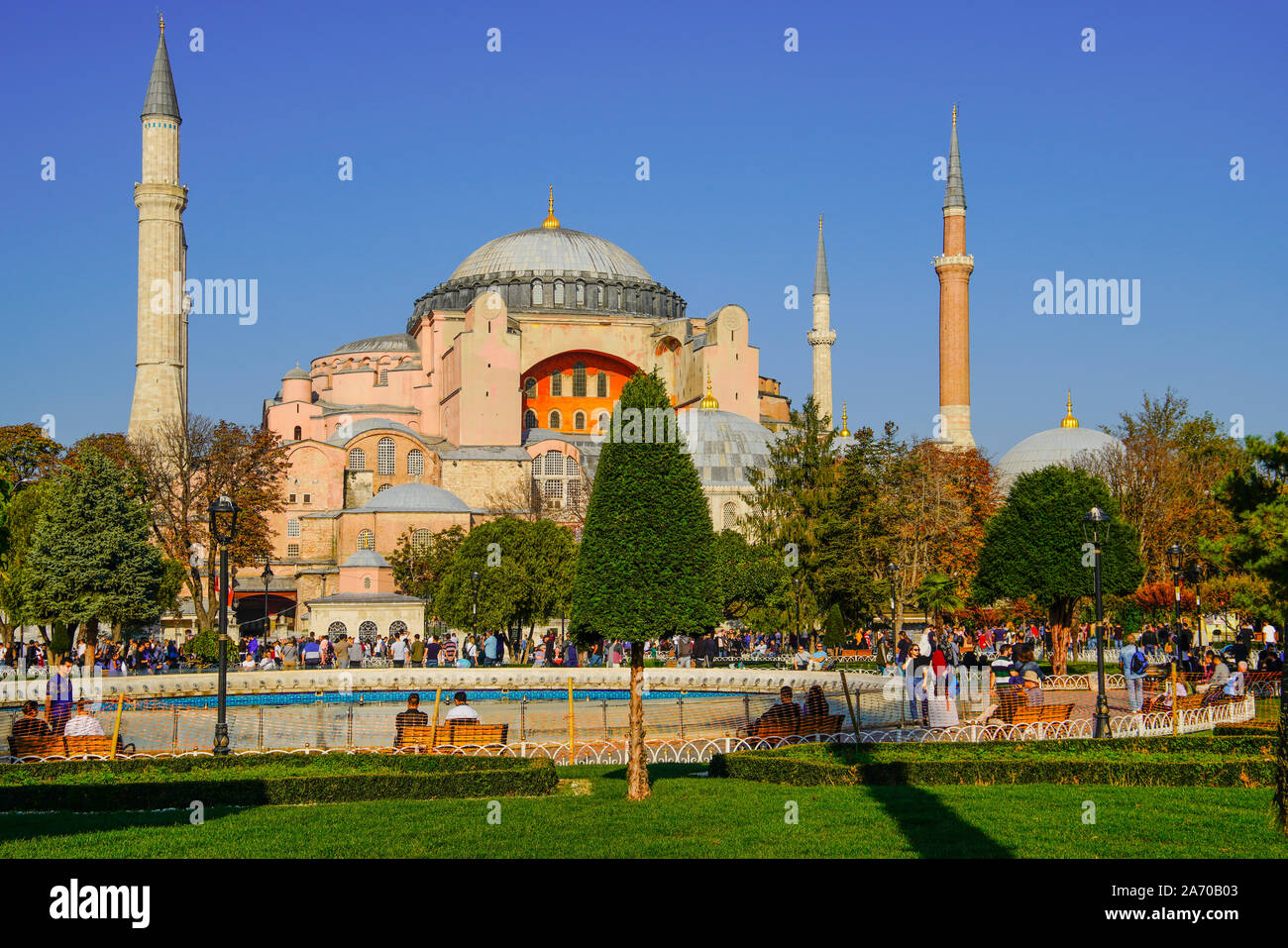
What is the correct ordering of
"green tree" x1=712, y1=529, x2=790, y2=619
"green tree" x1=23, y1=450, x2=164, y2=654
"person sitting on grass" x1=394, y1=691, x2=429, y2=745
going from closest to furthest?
"person sitting on grass" x1=394, y1=691, x2=429, y2=745 < "green tree" x1=23, y1=450, x2=164, y2=654 < "green tree" x1=712, y1=529, x2=790, y2=619

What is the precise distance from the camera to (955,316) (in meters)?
46.4

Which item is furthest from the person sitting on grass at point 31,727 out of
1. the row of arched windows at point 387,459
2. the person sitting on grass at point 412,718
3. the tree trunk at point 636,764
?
the row of arched windows at point 387,459

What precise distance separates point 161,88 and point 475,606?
23127 millimetres

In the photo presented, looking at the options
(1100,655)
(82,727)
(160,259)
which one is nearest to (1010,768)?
(1100,655)

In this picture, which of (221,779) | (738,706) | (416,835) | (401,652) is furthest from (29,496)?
(416,835)

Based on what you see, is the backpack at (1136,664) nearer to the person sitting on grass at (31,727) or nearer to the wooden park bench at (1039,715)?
the wooden park bench at (1039,715)

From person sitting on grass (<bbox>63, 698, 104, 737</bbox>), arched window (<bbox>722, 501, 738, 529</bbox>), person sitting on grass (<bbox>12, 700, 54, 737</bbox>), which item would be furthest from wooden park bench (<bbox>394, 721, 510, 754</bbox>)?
arched window (<bbox>722, 501, 738, 529</bbox>)

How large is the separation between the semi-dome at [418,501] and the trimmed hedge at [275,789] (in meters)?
31.7

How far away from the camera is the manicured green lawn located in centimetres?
678

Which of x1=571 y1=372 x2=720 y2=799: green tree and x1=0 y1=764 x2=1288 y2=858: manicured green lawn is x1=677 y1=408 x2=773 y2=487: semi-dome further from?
x1=0 y1=764 x2=1288 y2=858: manicured green lawn

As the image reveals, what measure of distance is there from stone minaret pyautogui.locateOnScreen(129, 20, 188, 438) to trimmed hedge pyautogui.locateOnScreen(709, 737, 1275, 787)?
3380cm
